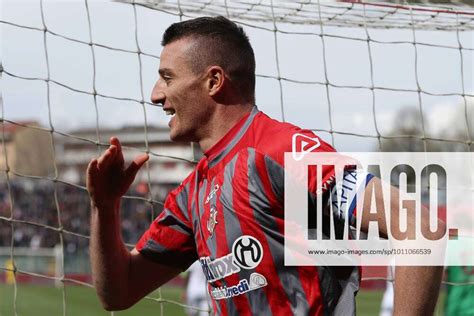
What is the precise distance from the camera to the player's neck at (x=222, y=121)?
2.59 m

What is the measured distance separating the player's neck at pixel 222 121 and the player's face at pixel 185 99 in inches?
0.7

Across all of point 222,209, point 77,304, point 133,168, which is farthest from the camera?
point 77,304

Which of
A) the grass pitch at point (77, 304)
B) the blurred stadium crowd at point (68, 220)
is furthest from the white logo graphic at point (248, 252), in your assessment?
the blurred stadium crowd at point (68, 220)

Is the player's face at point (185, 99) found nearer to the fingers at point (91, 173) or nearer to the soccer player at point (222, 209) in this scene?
the soccer player at point (222, 209)

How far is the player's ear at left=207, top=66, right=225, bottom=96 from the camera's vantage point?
2.57 meters

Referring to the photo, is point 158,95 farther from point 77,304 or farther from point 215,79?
point 77,304

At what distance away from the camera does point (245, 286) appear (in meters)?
2.44

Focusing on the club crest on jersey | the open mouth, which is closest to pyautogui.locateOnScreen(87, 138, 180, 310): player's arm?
the open mouth

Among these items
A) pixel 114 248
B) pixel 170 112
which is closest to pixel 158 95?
pixel 170 112

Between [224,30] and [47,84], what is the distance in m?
1.78

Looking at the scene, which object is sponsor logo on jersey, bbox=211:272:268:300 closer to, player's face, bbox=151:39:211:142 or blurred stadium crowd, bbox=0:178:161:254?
player's face, bbox=151:39:211:142

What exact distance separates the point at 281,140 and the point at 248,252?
0.31 metres

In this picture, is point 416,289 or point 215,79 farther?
point 215,79

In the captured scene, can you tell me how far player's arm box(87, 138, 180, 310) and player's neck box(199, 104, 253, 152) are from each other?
0.20 meters
